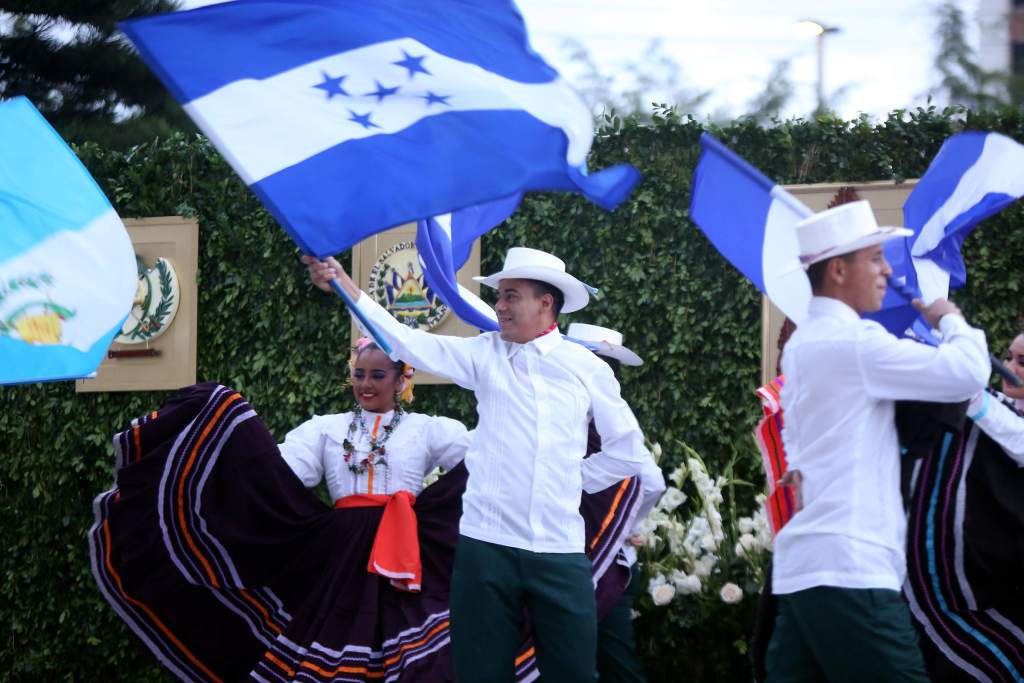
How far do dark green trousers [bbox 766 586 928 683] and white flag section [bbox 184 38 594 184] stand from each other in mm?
1528

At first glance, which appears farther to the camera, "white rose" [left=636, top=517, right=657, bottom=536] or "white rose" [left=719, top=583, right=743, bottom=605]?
"white rose" [left=636, top=517, right=657, bottom=536]

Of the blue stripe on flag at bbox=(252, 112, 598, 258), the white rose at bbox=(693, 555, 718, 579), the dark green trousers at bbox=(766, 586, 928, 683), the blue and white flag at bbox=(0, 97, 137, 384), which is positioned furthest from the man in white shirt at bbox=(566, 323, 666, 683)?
the blue and white flag at bbox=(0, 97, 137, 384)

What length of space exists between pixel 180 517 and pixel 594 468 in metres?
1.91

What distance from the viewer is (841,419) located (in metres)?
3.39

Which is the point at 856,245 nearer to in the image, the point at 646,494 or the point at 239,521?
the point at 646,494

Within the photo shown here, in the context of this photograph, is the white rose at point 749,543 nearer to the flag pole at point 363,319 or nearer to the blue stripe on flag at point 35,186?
the flag pole at point 363,319

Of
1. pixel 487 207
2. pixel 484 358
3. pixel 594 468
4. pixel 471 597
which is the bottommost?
pixel 471 597

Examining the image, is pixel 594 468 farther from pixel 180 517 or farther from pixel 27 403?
pixel 27 403

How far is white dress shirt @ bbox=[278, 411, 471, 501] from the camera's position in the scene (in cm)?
579

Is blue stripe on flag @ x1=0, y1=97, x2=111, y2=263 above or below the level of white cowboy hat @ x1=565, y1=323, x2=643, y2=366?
above

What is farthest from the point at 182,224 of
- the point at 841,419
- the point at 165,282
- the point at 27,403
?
the point at 841,419

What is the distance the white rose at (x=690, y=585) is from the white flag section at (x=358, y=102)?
8.16 feet

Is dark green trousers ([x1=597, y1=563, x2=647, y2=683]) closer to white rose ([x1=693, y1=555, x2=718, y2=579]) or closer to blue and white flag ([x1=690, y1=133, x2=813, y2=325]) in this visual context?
white rose ([x1=693, y1=555, x2=718, y2=579])

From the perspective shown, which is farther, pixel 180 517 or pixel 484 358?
pixel 180 517
